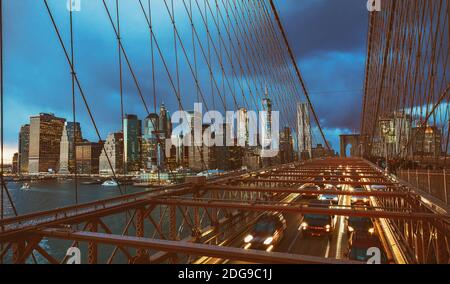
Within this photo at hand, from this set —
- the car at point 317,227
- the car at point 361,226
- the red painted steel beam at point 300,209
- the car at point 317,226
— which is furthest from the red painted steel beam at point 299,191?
the car at point 317,227

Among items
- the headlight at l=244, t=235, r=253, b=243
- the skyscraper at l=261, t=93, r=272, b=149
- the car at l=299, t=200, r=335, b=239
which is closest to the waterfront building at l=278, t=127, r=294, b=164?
the skyscraper at l=261, t=93, r=272, b=149

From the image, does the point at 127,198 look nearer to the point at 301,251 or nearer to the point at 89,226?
the point at 89,226

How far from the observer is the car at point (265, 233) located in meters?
11.5

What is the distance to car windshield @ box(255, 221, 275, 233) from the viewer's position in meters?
12.3

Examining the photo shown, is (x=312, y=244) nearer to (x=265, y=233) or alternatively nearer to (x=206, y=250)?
(x=265, y=233)

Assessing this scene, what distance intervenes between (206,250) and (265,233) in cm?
1002

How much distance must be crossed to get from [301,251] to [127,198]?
9744mm

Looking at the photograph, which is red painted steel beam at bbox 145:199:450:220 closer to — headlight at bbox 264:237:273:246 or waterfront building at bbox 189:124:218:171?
waterfront building at bbox 189:124:218:171

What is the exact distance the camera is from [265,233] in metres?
12.2

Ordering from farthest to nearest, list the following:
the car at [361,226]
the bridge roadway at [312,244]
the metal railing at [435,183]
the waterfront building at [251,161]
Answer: the waterfront building at [251,161]
the bridge roadway at [312,244]
the car at [361,226]
the metal railing at [435,183]

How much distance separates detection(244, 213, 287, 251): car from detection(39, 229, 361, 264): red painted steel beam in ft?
27.8

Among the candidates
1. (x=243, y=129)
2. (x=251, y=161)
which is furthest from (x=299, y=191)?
(x=243, y=129)

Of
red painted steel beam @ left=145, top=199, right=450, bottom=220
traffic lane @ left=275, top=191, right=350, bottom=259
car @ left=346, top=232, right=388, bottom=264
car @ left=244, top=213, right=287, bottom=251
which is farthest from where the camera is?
traffic lane @ left=275, top=191, right=350, bottom=259

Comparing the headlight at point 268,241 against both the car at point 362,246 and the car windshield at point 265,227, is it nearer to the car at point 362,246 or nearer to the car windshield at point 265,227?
the car windshield at point 265,227
